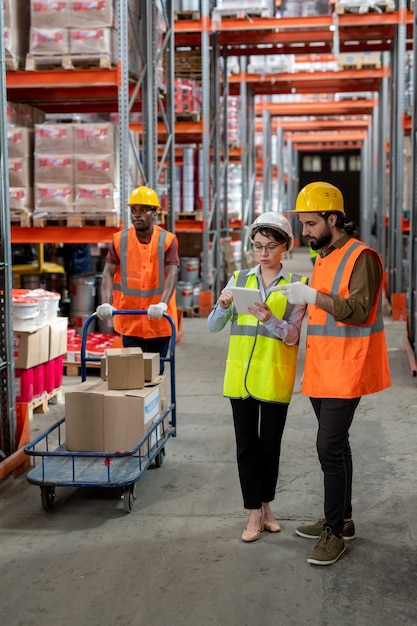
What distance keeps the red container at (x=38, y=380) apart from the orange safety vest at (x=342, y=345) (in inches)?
145

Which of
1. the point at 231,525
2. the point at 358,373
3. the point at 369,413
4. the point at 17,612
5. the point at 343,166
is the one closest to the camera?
the point at 17,612

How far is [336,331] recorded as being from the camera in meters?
4.14

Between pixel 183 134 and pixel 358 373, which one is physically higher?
pixel 183 134

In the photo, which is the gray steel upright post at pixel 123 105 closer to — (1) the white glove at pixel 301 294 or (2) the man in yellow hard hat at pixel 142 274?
(2) the man in yellow hard hat at pixel 142 274

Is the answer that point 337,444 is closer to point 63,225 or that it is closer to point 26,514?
point 26,514

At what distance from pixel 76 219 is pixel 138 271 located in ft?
9.73

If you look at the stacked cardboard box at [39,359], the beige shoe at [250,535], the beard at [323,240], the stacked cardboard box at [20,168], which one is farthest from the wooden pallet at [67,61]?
the beige shoe at [250,535]

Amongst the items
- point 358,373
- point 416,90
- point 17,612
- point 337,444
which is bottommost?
point 17,612

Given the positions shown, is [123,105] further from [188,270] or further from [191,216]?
[188,270]

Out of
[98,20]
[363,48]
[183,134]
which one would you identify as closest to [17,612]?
[98,20]

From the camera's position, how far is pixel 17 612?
12.2ft

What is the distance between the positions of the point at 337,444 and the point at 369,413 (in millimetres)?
3415

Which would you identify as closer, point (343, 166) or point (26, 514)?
point (26, 514)

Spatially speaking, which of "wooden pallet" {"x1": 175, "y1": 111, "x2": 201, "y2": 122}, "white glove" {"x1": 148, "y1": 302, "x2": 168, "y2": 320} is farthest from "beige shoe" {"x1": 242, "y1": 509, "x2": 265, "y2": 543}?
"wooden pallet" {"x1": 175, "y1": 111, "x2": 201, "y2": 122}
